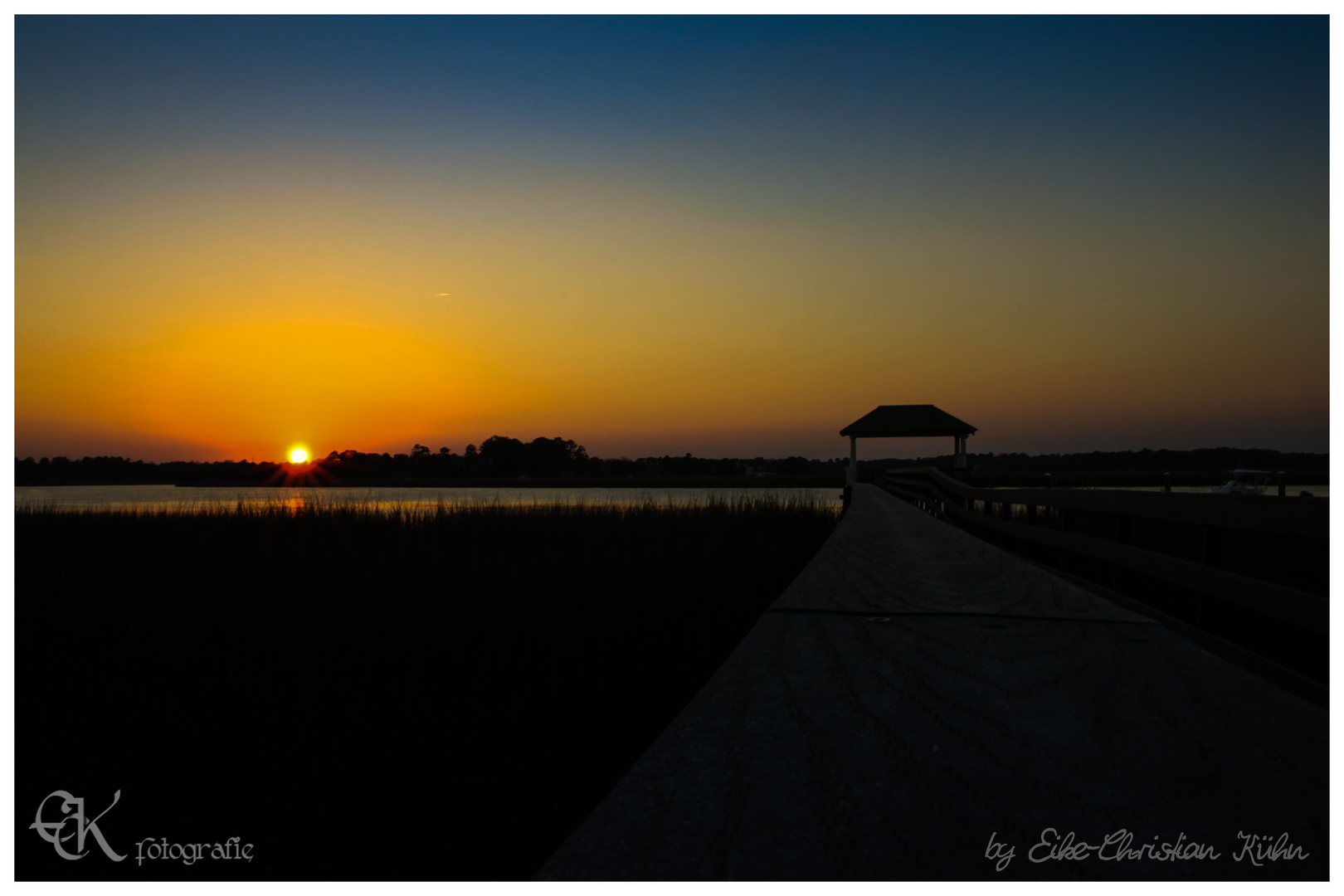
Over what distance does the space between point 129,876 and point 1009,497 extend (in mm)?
5587

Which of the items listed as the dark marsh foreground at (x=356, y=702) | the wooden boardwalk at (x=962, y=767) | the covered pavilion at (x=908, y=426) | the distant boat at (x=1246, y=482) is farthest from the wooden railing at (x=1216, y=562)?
the covered pavilion at (x=908, y=426)

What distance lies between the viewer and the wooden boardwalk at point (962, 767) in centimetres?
96

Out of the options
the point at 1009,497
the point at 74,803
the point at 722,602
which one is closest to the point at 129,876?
the point at 74,803

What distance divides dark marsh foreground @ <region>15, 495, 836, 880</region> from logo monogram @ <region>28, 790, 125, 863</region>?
28 mm

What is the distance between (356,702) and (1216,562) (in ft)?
11.0

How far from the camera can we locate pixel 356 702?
121 inches

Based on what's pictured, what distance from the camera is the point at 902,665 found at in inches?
73.4

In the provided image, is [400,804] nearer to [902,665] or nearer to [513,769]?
[513,769]

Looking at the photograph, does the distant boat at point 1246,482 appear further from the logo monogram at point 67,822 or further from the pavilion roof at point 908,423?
the logo monogram at point 67,822

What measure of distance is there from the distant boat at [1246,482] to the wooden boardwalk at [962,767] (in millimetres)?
15342

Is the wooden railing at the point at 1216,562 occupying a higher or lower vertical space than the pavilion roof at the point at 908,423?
lower

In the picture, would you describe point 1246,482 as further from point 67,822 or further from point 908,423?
point 67,822

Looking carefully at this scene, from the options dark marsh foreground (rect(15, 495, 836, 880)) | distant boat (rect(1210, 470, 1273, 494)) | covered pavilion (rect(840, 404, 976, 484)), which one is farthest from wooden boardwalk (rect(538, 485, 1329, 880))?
covered pavilion (rect(840, 404, 976, 484))
